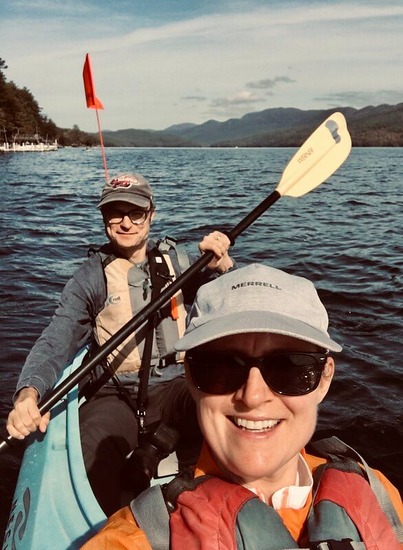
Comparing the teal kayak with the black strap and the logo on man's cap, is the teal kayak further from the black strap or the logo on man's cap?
the logo on man's cap

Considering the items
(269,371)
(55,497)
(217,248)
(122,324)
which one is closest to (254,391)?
(269,371)

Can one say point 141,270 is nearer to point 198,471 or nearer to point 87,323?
point 87,323

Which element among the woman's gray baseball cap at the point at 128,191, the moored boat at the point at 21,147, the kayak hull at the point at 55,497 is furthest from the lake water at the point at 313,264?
the moored boat at the point at 21,147

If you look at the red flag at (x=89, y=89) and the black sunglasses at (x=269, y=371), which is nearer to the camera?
the black sunglasses at (x=269, y=371)

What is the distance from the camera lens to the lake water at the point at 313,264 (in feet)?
15.4

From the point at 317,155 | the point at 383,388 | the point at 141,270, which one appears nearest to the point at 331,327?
the point at 383,388

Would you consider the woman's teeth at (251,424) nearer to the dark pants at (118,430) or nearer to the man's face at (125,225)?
the dark pants at (118,430)

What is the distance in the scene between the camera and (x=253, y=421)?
62.0 inches

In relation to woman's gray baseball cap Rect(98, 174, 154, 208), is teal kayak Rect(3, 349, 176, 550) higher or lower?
lower

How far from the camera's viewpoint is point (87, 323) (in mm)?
3623

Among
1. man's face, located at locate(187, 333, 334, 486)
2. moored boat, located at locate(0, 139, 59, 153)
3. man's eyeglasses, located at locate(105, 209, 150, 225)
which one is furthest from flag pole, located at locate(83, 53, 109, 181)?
moored boat, located at locate(0, 139, 59, 153)

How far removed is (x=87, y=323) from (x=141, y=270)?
0.48 metres

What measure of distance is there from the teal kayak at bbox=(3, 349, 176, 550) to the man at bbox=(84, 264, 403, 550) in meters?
0.95

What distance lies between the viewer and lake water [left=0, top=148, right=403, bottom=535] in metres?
4.69
